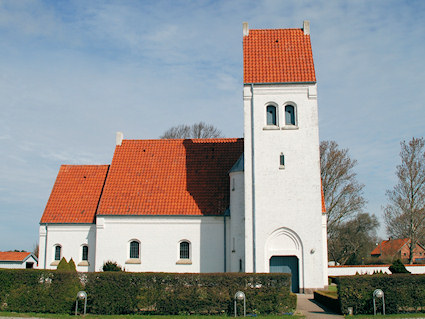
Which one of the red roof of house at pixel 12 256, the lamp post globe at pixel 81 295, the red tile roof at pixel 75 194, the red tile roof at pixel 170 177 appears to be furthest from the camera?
the red roof of house at pixel 12 256

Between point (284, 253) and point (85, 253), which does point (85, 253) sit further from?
point (284, 253)

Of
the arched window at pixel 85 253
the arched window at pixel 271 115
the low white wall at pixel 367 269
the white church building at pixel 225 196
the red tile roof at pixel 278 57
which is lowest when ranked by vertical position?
the low white wall at pixel 367 269

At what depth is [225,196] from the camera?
28.1 meters

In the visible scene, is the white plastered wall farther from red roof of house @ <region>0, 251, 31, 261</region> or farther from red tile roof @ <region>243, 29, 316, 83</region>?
red roof of house @ <region>0, 251, 31, 261</region>

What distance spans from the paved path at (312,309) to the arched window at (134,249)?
10184mm

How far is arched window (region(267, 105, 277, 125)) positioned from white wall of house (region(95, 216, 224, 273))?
21.3ft

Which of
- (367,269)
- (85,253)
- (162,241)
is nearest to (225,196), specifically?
(162,241)

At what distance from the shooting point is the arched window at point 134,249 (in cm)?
2762

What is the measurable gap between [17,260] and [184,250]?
25514mm

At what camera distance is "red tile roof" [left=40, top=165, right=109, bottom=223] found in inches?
1159

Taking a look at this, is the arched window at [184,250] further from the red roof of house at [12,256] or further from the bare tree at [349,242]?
the red roof of house at [12,256]

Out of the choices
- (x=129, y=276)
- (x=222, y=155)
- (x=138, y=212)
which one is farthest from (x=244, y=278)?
(x=222, y=155)

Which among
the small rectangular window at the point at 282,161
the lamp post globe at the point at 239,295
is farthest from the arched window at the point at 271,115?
the lamp post globe at the point at 239,295

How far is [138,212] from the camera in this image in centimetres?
2767
